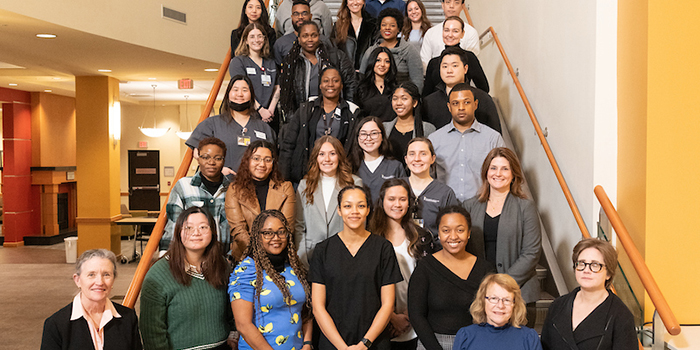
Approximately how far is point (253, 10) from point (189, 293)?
3261mm

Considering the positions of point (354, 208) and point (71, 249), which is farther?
point (71, 249)

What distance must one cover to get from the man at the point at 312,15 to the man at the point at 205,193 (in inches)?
92.0

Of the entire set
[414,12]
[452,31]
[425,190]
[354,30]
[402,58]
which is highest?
[414,12]

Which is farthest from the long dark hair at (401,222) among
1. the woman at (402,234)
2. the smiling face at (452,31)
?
the smiling face at (452,31)

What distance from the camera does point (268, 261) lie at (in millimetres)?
2980

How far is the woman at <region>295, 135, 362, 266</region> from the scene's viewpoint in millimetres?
3533

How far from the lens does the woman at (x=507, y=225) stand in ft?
10.7

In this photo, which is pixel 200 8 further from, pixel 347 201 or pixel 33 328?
pixel 347 201

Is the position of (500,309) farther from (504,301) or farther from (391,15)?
(391,15)

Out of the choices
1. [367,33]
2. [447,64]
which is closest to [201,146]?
[447,64]

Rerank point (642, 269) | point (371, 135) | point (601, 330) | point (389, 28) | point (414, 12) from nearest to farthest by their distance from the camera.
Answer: point (601, 330) → point (642, 269) → point (371, 135) → point (389, 28) → point (414, 12)

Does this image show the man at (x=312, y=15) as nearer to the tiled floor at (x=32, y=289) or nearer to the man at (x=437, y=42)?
the man at (x=437, y=42)

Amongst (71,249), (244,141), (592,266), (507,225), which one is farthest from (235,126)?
(71,249)

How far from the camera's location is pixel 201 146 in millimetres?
3631
